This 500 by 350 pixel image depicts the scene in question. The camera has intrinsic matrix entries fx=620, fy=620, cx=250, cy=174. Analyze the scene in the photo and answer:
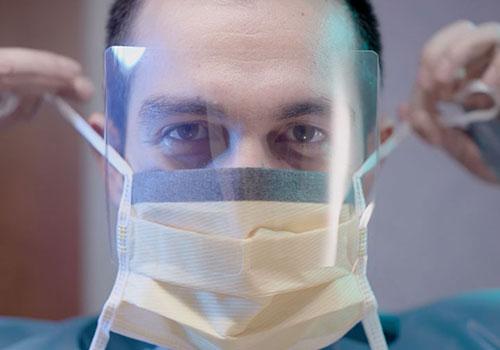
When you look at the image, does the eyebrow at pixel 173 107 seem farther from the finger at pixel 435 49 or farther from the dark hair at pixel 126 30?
the finger at pixel 435 49

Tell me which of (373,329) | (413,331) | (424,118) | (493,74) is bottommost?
(413,331)

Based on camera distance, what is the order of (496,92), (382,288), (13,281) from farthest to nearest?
(13,281) → (382,288) → (496,92)

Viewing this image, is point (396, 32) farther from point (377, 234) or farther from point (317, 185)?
point (317, 185)

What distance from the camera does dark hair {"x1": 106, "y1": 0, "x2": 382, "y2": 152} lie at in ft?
2.64

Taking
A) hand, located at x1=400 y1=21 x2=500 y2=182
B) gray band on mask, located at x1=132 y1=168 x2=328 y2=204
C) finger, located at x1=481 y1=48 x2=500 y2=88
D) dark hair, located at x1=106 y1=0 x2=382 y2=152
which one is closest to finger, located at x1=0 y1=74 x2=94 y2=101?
dark hair, located at x1=106 y1=0 x2=382 y2=152

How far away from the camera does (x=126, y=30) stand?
0.90m

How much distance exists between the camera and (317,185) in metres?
0.73

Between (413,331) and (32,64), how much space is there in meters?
0.79

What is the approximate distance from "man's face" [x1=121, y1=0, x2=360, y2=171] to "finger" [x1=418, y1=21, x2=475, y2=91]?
0.30 meters

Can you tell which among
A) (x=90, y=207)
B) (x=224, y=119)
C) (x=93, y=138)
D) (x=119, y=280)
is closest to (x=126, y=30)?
(x=93, y=138)

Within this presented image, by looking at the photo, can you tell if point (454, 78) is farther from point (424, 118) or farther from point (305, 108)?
point (305, 108)

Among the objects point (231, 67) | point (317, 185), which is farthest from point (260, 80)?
point (317, 185)

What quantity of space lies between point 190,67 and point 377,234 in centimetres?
57

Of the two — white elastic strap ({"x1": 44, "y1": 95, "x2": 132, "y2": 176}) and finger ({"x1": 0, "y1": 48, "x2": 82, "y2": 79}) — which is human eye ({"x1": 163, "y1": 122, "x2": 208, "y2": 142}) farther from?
finger ({"x1": 0, "y1": 48, "x2": 82, "y2": 79})
